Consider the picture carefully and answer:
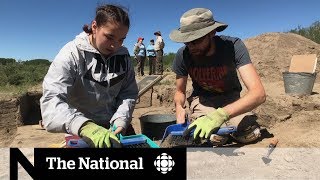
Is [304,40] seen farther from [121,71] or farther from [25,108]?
[121,71]

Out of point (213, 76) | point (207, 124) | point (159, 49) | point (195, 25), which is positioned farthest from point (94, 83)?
point (159, 49)

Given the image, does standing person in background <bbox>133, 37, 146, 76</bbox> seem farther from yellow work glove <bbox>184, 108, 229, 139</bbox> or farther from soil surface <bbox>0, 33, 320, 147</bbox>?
yellow work glove <bbox>184, 108, 229, 139</bbox>

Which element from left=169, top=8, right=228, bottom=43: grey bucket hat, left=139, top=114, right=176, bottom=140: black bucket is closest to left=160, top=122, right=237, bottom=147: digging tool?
left=169, top=8, right=228, bottom=43: grey bucket hat

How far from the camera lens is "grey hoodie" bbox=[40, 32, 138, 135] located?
2322mm

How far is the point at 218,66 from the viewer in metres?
3.63

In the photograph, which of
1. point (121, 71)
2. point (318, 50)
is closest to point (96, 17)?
point (121, 71)

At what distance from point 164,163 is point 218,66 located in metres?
2.15

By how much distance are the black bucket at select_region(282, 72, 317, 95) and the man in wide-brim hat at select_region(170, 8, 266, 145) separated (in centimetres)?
261

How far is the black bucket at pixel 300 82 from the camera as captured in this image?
6125 mm

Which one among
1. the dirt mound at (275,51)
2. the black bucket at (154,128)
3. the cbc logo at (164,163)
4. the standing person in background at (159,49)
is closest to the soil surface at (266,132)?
the dirt mound at (275,51)

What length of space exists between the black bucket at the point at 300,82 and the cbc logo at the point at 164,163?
16.6ft

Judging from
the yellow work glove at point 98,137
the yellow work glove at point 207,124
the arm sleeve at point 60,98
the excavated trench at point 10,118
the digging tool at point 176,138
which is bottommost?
the excavated trench at point 10,118

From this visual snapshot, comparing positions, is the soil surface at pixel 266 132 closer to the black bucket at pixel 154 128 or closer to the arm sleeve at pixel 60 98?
the arm sleeve at pixel 60 98

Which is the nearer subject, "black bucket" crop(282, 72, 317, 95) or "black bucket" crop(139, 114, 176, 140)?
"black bucket" crop(139, 114, 176, 140)
